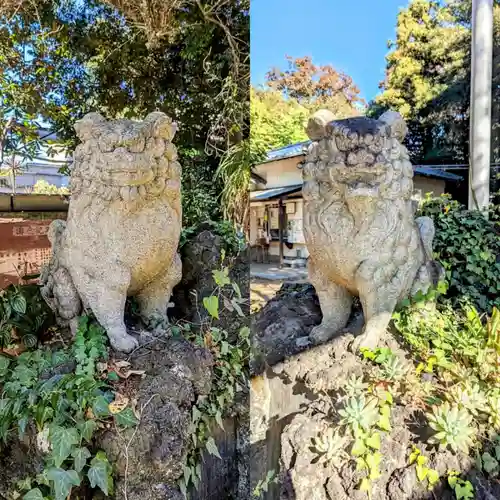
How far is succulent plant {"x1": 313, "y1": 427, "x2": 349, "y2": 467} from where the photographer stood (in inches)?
47.8

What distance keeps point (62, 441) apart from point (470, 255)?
5.79 feet

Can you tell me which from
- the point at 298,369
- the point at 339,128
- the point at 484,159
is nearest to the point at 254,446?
the point at 298,369

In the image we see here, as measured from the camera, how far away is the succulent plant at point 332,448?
3.98ft

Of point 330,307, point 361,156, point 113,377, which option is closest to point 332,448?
point 330,307

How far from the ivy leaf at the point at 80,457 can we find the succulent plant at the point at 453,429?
908 millimetres

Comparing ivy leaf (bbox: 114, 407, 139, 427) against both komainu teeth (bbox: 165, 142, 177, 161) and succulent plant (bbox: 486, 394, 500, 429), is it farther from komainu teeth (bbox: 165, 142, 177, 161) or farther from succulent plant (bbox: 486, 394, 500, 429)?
succulent plant (bbox: 486, 394, 500, 429)

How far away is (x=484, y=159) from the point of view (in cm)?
229

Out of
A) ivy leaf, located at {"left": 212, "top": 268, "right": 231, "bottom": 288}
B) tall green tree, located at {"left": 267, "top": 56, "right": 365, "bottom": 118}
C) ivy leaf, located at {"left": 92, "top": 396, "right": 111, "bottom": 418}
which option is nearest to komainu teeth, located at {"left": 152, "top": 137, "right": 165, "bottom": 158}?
tall green tree, located at {"left": 267, "top": 56, "right": 365, "bottom": 118}

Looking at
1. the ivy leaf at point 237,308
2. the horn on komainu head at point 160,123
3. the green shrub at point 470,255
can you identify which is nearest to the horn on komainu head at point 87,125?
the horn on komainu head at point 160,123

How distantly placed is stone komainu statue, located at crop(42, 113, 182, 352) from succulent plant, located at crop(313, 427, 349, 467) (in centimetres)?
65

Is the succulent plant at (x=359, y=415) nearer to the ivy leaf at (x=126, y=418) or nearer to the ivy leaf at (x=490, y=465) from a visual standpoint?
the ivy leaf at (x=490, y=465)

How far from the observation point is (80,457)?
1.03 m

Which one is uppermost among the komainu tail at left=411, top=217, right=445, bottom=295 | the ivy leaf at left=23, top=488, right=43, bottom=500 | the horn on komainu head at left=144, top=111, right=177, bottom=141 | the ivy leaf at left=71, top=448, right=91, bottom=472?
the horn on komainu head at left=144, top=111, right=177, bottom=141

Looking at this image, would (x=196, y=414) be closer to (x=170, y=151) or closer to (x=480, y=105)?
(x=170, y=151)
